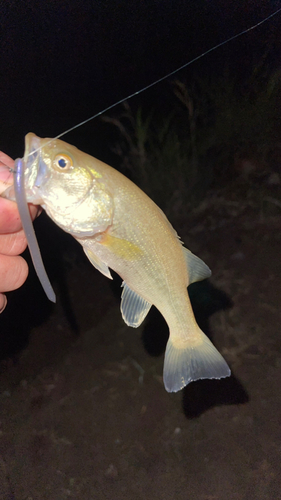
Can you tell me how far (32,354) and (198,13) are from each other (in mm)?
2128

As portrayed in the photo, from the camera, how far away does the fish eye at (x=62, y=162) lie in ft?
2.15

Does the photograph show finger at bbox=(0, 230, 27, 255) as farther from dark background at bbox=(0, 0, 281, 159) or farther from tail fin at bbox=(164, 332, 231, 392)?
dark background at bbox=(0, 0, 281, 159)

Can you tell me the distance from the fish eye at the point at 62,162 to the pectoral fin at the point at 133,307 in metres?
0.35

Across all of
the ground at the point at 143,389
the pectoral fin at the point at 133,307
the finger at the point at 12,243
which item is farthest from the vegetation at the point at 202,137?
the pectoral fin at the point at 133,307

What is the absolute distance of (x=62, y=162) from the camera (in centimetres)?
66

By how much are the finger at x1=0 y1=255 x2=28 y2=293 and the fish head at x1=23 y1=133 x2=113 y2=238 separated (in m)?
0.26

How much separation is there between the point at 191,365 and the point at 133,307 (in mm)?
214

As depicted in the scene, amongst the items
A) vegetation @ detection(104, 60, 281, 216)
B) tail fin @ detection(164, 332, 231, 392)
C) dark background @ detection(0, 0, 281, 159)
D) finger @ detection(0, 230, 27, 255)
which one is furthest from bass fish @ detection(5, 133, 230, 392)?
vegetation @ detection(104, 60, 281, 216)

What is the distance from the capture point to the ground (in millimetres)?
1354

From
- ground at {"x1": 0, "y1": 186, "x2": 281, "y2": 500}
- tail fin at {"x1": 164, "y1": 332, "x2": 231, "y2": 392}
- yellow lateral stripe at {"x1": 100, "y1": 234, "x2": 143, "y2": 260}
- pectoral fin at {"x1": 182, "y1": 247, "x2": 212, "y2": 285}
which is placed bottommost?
ground at {"x1": 0, "y1": 186, "x2": 281, "y2": 500}

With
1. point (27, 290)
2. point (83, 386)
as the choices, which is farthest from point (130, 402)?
point (27, 290)

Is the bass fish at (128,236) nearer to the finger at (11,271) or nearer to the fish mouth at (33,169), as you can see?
the fish mouth at (33,169)

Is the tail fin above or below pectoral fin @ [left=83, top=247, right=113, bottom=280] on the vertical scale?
below

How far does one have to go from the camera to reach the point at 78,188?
67 cm
